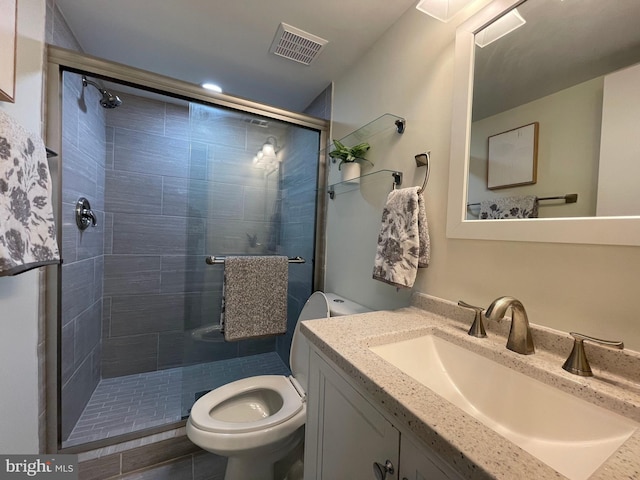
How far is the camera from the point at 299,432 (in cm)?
117

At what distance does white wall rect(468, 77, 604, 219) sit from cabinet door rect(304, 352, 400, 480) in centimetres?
70

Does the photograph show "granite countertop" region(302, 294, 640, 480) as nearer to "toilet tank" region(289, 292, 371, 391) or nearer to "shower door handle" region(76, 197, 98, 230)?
"toilet tank" region(289, 292, 371, 391)

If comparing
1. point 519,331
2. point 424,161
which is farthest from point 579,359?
point 424,161

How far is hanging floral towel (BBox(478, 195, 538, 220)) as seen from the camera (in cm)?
74

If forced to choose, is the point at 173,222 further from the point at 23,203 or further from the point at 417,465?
the point at 417,465

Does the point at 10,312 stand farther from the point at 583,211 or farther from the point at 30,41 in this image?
the point at 583,211

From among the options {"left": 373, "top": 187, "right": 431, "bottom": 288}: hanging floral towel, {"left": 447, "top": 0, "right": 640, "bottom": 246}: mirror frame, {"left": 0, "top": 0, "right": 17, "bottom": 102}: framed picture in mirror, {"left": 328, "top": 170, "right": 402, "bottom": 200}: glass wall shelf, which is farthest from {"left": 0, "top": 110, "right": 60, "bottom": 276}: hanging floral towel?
{"left": 447, "top": 0, "right": 640, "bottom": 246}: mirror frame

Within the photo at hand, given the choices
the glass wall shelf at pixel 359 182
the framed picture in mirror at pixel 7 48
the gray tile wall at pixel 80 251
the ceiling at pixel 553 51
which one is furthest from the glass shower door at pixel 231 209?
the ceiling at pixel 553 51

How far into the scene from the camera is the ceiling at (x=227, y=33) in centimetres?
118

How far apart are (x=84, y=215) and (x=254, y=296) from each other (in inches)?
45.2

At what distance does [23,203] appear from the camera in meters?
0.84

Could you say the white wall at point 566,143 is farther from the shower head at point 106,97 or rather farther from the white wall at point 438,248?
the shower head at point 106,97

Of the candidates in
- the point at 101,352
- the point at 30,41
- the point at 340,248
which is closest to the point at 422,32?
the point at 340,248

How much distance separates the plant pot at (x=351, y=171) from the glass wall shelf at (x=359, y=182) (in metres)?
0.02
